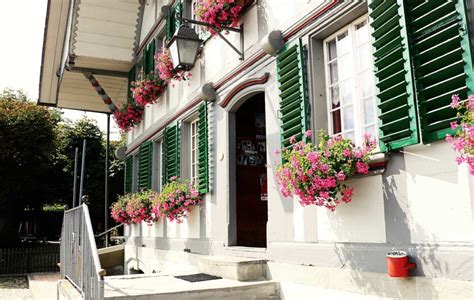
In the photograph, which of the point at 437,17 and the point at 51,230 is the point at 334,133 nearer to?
the point at 437,17

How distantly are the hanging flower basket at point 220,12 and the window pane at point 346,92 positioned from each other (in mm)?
2378

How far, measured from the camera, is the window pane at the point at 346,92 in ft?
15.4

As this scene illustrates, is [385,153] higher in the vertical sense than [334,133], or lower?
lower

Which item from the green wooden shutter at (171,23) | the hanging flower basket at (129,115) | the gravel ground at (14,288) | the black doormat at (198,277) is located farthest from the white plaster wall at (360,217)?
the gravel ground at (14,288)

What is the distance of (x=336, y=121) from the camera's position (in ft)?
16.0

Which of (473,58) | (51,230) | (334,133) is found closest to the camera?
(473,58)

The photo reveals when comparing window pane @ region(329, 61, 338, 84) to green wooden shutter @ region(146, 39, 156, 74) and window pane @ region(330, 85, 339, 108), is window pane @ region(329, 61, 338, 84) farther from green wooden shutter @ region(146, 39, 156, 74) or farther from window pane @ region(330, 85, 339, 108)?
green wooden shutter @ region(146, 39, 156, 74)

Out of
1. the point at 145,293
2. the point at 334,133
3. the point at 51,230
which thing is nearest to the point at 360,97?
the point at 334,133

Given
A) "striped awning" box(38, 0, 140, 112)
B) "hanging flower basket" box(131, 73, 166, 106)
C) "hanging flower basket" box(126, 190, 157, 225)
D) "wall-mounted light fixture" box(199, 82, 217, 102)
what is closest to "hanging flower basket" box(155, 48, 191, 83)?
"wall-mounted light fixture" box(199, 82, 217, 102)

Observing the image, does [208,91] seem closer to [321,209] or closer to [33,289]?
[321,209]

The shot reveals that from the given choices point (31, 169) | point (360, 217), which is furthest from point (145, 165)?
point (31, 169)

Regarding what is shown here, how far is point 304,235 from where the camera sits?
5.02 meters

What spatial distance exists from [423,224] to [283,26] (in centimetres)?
302

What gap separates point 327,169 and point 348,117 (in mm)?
884
